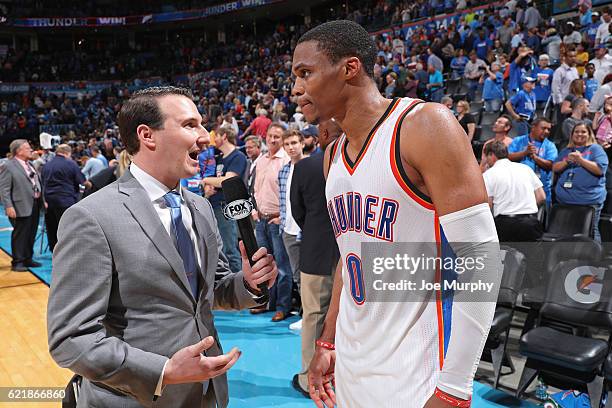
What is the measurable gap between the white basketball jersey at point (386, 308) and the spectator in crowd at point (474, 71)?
9.69 metres

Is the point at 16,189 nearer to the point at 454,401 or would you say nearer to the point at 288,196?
the point at 288,196

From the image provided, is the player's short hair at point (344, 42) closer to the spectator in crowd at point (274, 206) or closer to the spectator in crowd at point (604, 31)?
the spectator in crowd at point (274, 206)

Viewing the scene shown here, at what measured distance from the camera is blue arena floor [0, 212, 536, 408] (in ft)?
12.1

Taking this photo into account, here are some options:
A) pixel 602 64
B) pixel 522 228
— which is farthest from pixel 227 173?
pixel 602 64

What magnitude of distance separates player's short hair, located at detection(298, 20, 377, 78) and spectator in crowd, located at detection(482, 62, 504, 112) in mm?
8175

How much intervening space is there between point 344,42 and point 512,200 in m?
3.72

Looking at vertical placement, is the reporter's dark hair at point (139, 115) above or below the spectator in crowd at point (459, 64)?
below

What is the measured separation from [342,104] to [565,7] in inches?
514

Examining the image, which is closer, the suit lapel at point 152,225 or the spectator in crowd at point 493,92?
the suit lapel at point 152,225

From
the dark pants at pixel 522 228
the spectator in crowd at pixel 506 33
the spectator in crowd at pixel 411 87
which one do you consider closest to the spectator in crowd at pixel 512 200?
the dark pants at pixel 522 228

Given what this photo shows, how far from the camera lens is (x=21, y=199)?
755cm

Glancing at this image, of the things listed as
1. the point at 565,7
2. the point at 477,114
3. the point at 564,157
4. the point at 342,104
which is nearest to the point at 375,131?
the point at 342,104

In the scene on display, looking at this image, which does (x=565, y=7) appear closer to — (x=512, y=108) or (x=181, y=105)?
(x=512, y=108)

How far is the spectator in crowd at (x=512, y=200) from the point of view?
16.0 ft
